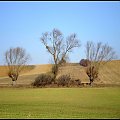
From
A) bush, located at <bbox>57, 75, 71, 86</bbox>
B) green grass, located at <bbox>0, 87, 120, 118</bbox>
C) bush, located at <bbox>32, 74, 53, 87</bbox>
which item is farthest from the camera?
bush, located at <bbox>32, 74, 53, 87</bbox>

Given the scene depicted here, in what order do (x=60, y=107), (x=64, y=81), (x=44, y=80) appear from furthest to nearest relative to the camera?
1. (x=44, y=80)
2. (x=64, y=81)
3. (x=60, y=107)

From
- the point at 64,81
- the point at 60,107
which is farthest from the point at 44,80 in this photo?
the point at 60,107

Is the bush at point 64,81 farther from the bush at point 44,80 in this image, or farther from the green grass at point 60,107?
the green grass at point 60,107

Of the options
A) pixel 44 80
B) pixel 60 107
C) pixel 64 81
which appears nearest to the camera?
pixel 60 107

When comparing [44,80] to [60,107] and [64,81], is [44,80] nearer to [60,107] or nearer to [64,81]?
[64,81]

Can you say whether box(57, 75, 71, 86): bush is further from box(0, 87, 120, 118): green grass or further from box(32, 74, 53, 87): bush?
box(0, 87, 120, 118): green grass

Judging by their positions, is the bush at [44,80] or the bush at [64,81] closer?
the bush at [64,81]

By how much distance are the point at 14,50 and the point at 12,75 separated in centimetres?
1247

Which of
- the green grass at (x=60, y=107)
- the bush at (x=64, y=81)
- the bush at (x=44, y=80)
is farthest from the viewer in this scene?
the bush at (x=44, y=80)

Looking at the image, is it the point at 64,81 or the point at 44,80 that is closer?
the point at 64,81

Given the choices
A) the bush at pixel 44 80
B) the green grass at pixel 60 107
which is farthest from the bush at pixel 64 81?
the green grass at pixel 60 107

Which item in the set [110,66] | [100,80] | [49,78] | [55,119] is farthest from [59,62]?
[55,119]

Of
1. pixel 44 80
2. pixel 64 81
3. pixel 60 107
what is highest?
pixel 60 107

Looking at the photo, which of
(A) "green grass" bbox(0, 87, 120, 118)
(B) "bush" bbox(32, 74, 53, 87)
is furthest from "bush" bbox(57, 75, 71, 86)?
(A) "green grass" bbox(0, 87, 120, 118)
